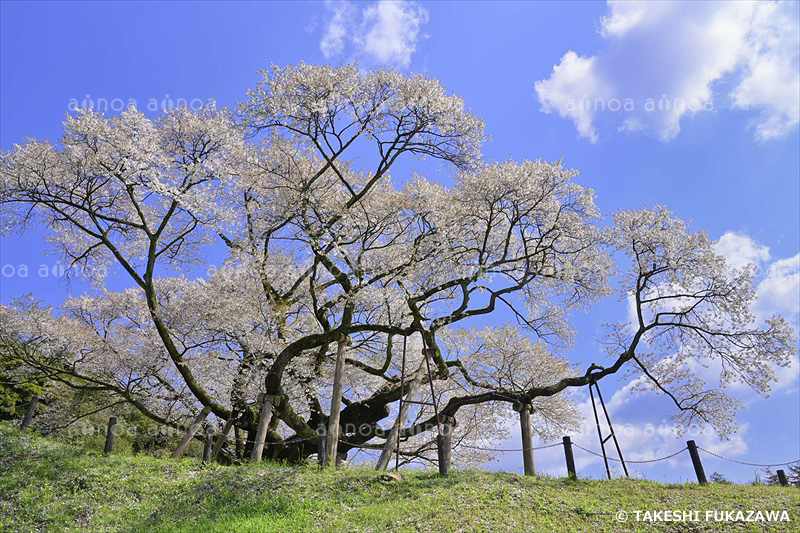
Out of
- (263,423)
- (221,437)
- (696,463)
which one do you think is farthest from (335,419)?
(696,463)

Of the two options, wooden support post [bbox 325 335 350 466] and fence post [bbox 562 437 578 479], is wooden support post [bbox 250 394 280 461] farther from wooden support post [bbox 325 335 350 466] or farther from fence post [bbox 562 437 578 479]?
fence post [bbox 562 437 578 479]

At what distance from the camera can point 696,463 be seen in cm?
1159

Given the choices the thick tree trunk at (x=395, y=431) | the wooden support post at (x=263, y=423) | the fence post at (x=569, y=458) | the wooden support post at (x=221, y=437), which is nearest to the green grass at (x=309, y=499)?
the fence post at (x=569, y=458)

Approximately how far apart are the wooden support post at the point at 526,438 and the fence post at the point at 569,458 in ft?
2.69

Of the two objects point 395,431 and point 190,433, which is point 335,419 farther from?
point 190,433

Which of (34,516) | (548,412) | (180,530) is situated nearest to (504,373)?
(548,412)

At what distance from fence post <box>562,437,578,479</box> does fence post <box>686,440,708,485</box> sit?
2845 mm

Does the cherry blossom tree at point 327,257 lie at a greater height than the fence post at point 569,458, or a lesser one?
greater

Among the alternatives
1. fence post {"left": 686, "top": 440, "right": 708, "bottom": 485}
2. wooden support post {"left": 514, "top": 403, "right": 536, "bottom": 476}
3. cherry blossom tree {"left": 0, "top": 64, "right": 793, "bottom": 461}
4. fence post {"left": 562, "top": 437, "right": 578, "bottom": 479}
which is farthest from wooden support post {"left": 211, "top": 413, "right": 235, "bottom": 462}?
fence post {"left": 686, "top": 440, "right": 708, "bottom": 485}

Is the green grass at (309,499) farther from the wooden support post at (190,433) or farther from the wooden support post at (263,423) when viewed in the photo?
the wooden support post at (190,433)

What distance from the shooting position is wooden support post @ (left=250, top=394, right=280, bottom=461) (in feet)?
41.3

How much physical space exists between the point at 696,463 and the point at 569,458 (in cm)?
300

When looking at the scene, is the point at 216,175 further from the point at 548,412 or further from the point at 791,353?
the point at 791,353

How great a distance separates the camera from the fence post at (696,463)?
1149 centimetres
